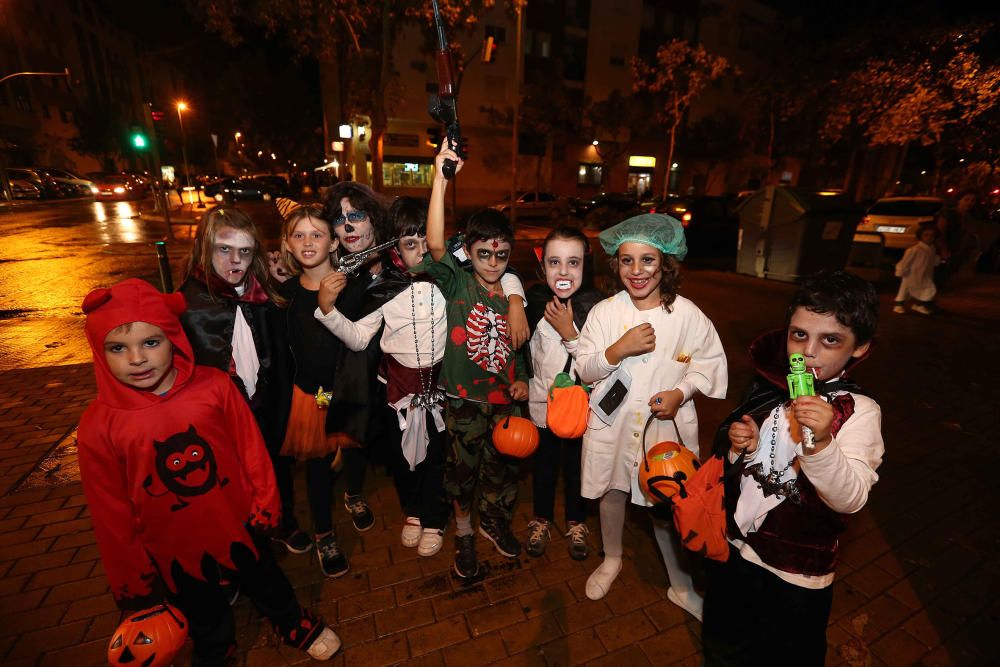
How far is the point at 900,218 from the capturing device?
12.9 metres

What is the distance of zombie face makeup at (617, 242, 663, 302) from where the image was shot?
2.34 metres

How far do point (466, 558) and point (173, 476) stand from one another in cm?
165

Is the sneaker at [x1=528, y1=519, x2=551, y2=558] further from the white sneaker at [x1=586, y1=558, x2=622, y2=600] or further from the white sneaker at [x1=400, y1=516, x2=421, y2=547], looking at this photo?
the white sneaker at [x1=400, y1=516, x2=421, y2=547]

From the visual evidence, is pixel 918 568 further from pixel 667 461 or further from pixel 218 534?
pixel 218 534

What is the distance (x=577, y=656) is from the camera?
2438 millimetres

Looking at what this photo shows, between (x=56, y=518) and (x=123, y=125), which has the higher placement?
(x=123, y=125)

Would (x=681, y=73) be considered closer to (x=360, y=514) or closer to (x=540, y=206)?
(x=540, y=206)

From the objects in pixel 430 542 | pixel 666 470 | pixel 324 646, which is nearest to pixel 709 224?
pixel 430 542

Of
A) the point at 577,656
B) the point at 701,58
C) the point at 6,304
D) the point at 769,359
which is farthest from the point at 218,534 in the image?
the point at 701,58

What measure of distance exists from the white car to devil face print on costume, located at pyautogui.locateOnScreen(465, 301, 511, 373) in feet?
43.4

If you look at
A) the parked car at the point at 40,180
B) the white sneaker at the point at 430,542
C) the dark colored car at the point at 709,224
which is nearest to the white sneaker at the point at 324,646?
the white sneaker at the point at 430,542

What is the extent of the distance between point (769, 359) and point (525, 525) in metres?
2.13

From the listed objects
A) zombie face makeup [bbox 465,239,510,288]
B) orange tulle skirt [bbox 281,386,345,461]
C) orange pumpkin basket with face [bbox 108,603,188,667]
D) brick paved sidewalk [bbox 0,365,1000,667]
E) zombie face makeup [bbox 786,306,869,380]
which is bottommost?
brick paved sidewalk [bbox 0,365,1000,667]

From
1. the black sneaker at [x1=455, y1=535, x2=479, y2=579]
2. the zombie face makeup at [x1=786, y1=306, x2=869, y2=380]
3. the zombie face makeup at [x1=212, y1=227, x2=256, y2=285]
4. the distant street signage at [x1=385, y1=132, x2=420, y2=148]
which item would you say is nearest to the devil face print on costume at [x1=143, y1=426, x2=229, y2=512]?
the zombie face makeup at [x1=212, y1=227, x2=256, y2=285]
